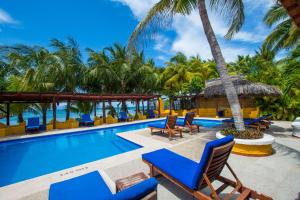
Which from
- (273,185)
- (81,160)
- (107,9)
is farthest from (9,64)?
(273,185)

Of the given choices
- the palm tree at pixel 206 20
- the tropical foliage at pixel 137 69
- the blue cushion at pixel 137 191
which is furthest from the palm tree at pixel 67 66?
the blue cushion at pixel 137 191

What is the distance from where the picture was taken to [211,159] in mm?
2295

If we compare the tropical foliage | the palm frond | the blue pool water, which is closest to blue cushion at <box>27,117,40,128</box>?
the blue pool water

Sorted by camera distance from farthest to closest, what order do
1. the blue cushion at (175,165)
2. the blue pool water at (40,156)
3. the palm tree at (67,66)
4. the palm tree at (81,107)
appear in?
the palm tree at (81,107)
the palm tree at (67,66)
the blue pool water at (40,156)
the blue cushion at (175,165)

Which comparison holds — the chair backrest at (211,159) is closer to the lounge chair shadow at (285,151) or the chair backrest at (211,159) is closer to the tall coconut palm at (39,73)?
the lounge chair shadow at (285,151)

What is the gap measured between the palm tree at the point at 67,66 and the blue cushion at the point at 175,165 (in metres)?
13.4

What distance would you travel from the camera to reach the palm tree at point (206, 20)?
17.7 feet

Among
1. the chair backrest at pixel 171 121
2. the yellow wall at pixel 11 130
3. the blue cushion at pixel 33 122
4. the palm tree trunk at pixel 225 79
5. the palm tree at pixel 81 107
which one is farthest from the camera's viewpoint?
the palm tree at pixel 81 107

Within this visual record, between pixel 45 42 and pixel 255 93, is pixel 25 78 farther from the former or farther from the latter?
pixel 255 93

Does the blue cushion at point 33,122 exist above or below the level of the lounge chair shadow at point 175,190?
above

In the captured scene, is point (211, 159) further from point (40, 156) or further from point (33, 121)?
point (33, 121)

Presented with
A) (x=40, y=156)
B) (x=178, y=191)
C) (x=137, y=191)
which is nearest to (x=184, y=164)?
(x=178, y=191)

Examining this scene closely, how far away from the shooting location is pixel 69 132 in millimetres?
10828

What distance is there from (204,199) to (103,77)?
1685 cm
